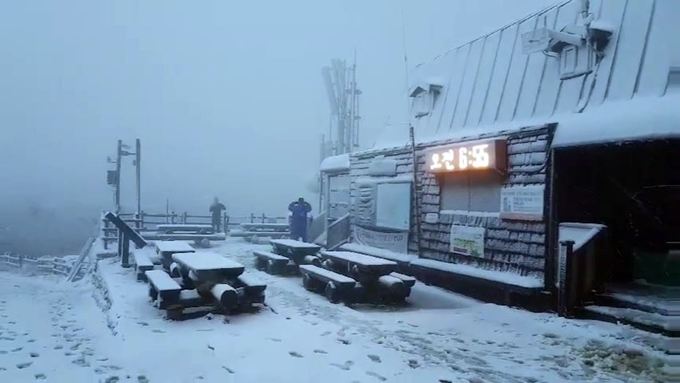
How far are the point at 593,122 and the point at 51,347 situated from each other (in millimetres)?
9794

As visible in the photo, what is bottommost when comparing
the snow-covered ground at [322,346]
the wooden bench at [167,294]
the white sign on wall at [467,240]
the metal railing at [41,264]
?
the metal railing at [41,264]

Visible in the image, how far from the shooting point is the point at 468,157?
11180mm

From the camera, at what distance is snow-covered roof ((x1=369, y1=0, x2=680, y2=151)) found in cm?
874

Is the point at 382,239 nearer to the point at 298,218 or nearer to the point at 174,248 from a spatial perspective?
the point at 298,218

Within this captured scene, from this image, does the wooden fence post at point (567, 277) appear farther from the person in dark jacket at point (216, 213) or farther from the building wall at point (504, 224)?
the person in dark jacket at point (216, 213)

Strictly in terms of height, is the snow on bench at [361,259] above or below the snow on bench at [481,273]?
above

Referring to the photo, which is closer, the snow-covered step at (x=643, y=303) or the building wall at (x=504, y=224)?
the snow-covered step at (x=643, y=303)

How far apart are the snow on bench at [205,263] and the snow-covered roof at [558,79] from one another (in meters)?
6.54

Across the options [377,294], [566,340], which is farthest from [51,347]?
[566,340]

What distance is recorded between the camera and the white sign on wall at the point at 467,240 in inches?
440

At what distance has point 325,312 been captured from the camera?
9.05 m

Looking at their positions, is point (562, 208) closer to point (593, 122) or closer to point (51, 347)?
point (593, 122)

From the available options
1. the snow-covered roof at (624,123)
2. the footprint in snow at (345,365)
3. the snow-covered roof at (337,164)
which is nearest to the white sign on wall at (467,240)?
the snow-covered roof at (624,123)

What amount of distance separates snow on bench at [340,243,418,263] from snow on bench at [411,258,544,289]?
1.50 feet
